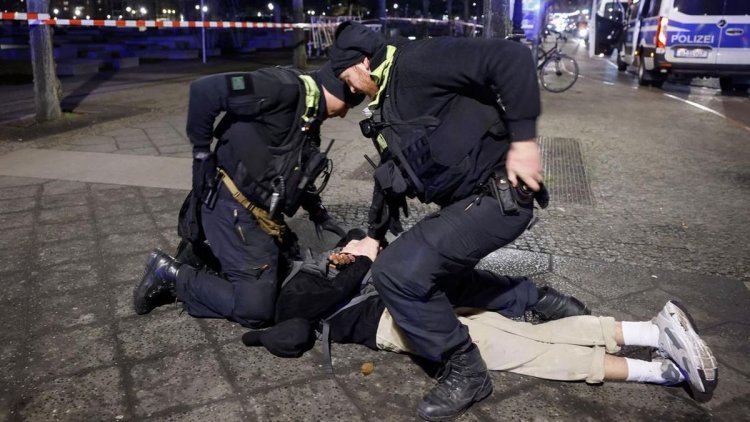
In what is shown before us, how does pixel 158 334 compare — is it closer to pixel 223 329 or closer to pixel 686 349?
pixel 223 329

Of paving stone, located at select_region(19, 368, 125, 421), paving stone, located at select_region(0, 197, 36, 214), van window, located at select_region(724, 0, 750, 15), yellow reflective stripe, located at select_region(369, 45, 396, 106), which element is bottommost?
paving stone, located at select_region(19, 368, 125, 421)

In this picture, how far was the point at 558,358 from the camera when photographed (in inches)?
101

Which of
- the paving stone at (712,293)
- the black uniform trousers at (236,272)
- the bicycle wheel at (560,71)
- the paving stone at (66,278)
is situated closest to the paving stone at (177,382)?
the black uniform trousers at (236,272)

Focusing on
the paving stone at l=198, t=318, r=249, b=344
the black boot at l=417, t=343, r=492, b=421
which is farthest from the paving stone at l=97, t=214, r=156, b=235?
the black boot at l=417, t=343, r=492, b=421

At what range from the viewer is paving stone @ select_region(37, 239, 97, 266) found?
12.3ft

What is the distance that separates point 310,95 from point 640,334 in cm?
187

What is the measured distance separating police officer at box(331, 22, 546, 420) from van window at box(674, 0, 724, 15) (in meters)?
11.9

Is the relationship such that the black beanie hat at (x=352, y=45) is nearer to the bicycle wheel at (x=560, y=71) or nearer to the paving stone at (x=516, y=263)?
the paving stone at (x=516, y=263)

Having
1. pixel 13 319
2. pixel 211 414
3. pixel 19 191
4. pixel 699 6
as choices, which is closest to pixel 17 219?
pixel 19 191

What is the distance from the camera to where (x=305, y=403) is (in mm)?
2445

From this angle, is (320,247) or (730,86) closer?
(320,247)

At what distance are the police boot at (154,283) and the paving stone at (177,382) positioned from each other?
1.56 feet

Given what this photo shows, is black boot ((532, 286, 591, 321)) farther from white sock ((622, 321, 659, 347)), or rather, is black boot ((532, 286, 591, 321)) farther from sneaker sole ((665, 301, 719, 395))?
sneaker sole ((665, 301, 719, 395))

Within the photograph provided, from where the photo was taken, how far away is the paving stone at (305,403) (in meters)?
2.37
